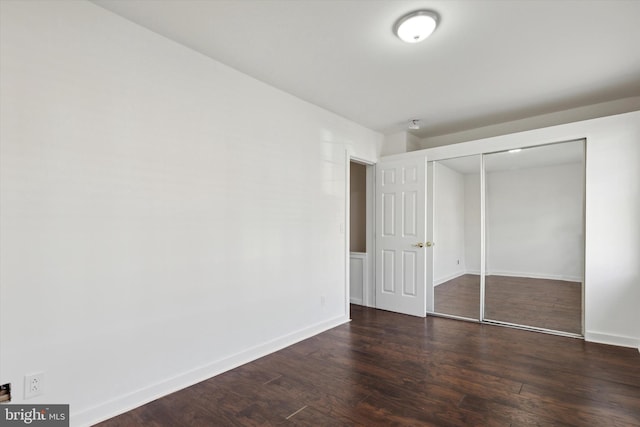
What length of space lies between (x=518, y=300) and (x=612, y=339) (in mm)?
1064

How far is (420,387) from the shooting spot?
2301 millimetres

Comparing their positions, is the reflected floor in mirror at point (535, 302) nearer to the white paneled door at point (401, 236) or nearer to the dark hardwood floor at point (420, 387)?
the dark hardwood floor at point (420, 387)

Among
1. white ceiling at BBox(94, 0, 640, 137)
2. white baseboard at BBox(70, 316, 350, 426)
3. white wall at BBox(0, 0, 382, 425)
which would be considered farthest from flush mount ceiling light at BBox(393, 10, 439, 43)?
Answer: white baseboard at BBox(70, 316, 350, 426)

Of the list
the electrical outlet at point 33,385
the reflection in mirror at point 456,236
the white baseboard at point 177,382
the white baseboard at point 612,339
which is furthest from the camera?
the reflection in mirror at point 456,236

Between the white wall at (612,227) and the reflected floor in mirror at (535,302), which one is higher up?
the white wall at (612,227)

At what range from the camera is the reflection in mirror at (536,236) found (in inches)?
139

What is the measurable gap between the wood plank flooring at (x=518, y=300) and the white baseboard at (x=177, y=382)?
6.99 ft

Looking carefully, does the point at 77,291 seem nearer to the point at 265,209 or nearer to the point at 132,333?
the point at 132,333

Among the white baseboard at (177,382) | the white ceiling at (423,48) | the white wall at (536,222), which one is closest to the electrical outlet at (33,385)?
the white baseboard at (177,382)

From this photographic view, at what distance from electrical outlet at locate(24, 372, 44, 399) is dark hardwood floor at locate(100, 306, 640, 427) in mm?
480

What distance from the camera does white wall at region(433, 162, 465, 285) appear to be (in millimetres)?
4273

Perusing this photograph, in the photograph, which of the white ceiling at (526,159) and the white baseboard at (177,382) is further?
the white ceiling at (526,159)

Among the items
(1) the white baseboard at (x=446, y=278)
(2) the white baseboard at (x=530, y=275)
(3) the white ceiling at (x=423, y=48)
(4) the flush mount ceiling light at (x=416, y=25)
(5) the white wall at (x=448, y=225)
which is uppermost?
(3) the white ceiling at (x=423, y=48)

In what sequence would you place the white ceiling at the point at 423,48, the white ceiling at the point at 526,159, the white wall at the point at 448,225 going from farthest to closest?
1. the white wall at the point at 448,225
2. the white ceiling at the point at 526,159
3. the white ceiling at the point at 423,48
